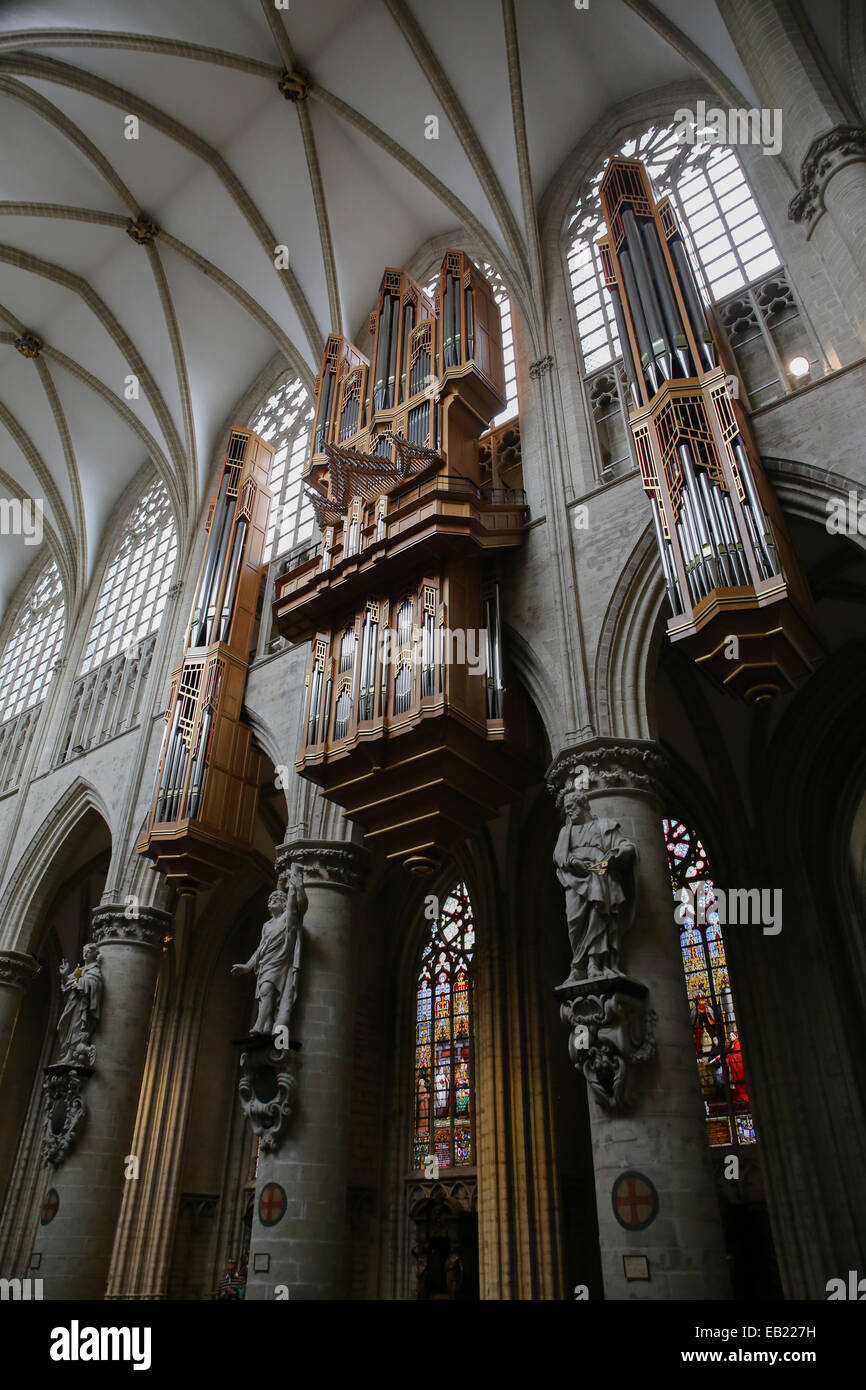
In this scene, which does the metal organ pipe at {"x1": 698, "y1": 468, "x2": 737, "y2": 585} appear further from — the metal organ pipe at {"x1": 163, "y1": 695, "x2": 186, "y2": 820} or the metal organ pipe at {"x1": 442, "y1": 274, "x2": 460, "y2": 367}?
the metal organ pipe at {"x1": 163, "y1": 695, "x2": 186, "y2": 820}

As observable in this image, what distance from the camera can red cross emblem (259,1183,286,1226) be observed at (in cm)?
935

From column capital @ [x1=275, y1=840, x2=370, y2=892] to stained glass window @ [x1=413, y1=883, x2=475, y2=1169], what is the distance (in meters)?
4.68

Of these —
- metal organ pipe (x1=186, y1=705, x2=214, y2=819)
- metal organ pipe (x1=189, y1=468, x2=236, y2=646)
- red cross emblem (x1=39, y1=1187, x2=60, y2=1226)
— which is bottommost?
red cross emblem (x1=39, y1=1187, x2=60, y2=1226)

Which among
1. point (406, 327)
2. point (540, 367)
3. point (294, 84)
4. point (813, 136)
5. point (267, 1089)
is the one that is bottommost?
point (267, 1089)

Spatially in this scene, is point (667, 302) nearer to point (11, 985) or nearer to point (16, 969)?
point (16, 969)

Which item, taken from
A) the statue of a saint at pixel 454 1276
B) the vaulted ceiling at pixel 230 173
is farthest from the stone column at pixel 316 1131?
the vaulted ceiling at pixel 230 173

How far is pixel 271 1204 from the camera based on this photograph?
9422 mm

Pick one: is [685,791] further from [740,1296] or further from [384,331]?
[384,331]

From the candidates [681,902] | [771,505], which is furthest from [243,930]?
[771,505]

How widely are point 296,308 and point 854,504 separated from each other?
1222 centimetres

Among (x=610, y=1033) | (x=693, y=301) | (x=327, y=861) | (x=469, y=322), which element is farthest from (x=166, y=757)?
(x=693, y=301)

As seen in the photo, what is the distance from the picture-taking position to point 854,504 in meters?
8.86

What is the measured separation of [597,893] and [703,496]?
12.7ft

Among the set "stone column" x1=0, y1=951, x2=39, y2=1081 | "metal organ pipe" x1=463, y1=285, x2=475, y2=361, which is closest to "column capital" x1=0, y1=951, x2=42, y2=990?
"stone column" x1=0, y1=951, x2=39, y2=1081
